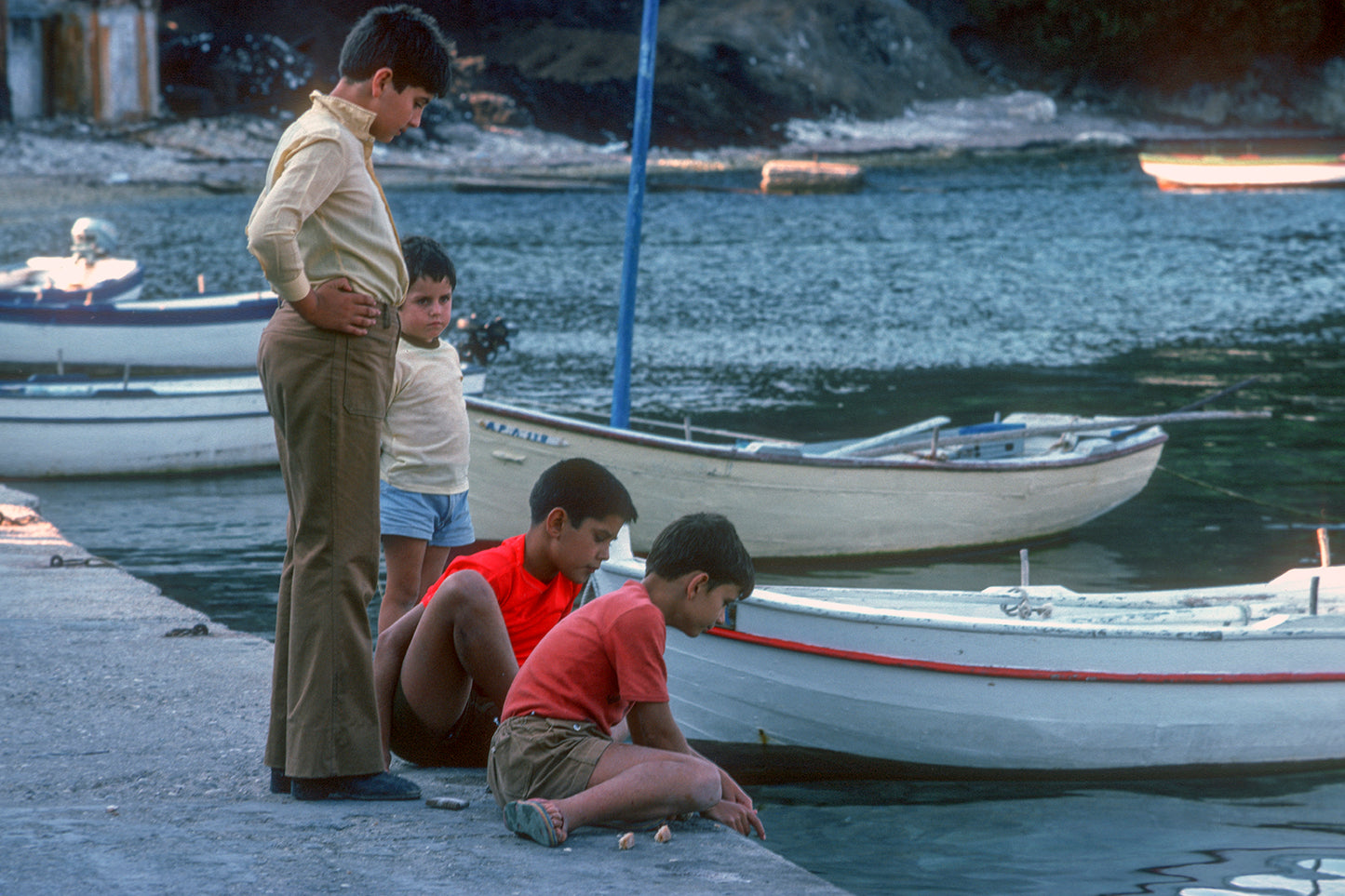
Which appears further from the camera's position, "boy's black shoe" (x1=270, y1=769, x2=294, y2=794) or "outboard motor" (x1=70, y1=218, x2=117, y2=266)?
"outboard motor" (x1=70, y1=218, x2=117, y2=266)

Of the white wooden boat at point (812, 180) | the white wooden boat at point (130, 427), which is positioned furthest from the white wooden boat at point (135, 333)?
the white wooden boat at point (812, 180)

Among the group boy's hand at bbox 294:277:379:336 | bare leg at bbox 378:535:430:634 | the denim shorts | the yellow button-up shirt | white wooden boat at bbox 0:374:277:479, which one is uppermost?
the yellow button-up shirt

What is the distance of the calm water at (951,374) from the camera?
5922mm

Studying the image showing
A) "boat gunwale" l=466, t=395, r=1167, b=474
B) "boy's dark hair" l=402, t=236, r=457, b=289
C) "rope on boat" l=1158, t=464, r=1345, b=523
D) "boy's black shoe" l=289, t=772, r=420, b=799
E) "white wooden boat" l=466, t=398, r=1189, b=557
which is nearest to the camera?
"boy's black shoe" l=289, t=772, r=420, b=799

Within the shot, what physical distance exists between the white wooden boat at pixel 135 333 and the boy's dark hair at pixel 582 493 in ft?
41.7

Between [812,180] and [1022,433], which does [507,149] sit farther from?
[1022,433]

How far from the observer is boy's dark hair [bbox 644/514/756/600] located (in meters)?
3.74

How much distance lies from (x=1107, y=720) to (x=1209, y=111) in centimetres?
10453

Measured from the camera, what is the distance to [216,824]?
12.0ft

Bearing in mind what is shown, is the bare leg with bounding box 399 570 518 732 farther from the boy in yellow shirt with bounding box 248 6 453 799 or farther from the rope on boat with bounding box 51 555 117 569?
the rope on boat with bounding box 51 555 117 569

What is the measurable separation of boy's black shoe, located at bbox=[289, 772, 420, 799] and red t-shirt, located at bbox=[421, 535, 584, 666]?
502mm

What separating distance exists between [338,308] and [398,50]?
61 cm

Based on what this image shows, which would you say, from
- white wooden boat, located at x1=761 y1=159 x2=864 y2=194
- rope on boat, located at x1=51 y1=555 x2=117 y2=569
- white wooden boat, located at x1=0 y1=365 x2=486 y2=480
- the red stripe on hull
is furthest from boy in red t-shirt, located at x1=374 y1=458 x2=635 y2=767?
white wooden boat, located at x1=761 y1=159 x2=864 y2=194

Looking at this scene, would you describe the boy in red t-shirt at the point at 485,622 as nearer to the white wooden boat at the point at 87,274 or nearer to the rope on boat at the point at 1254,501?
the rope on boat at the point at 1254,501
